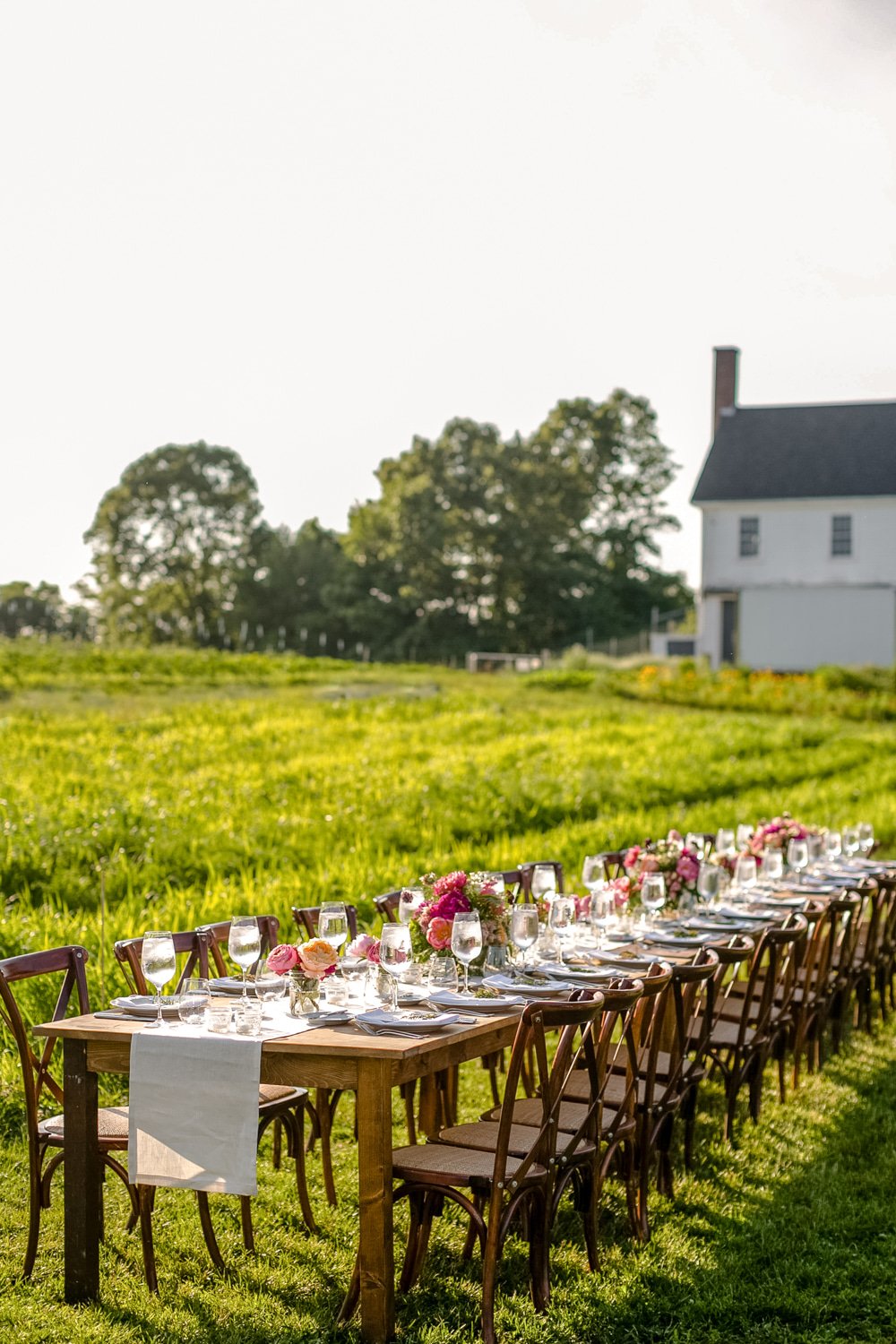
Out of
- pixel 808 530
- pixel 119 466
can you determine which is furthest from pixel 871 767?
Answer: pixel 119 466

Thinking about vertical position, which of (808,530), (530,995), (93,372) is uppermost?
(93,372)

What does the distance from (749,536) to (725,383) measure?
6.61 metres

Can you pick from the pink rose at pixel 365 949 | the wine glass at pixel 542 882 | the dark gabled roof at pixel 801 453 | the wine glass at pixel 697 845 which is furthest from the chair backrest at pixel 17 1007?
the dark gabled roof at pixel 801 453

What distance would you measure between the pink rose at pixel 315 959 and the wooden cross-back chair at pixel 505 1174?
2.34ft

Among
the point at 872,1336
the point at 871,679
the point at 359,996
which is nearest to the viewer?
the point at 872,1336

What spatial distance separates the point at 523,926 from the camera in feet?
19.1

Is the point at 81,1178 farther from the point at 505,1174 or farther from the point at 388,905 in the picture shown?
the point at 388,905

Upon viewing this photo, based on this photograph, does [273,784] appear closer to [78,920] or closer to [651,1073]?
[78,920]

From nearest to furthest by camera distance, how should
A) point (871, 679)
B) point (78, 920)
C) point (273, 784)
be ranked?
point (78, 920) → point (273, 784) → point (871, 679)

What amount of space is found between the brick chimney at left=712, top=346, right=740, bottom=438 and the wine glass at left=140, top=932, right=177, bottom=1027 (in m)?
39.4

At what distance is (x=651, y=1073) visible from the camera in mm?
5695

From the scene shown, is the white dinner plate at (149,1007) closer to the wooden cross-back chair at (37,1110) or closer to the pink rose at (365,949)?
the wooden cross-back chair at (37,1110)

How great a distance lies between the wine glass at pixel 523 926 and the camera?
229 inches

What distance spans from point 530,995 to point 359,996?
68 centimetres
